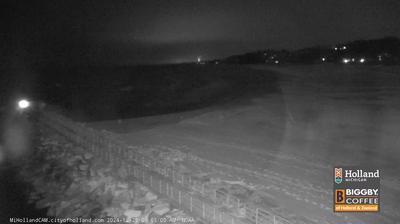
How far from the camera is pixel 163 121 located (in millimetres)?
21391

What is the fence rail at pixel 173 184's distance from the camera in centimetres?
771

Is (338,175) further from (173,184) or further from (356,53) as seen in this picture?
(356,53)

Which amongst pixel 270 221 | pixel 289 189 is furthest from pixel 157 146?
pixel 270 221

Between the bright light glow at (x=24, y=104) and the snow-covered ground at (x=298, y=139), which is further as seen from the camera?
the bright light glow at (x=24, y=104)

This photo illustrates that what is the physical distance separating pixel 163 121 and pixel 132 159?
349 inches

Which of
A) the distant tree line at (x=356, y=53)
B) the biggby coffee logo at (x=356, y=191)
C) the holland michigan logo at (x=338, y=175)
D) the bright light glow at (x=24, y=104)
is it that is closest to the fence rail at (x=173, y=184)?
the biggby coffee logo at (x=356, y=191)

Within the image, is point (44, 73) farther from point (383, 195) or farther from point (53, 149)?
point (383, 195)

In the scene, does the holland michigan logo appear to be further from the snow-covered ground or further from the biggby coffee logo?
the snow-covered ground

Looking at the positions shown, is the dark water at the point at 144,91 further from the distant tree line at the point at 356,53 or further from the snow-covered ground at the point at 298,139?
the distant tree line at the point at 356,53

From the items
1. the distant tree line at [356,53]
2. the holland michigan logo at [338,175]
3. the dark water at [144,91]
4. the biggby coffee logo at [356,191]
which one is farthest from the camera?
the distant tree line at [356,53]

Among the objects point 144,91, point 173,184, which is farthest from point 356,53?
point 173,184

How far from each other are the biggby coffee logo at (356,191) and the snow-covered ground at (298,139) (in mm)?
220

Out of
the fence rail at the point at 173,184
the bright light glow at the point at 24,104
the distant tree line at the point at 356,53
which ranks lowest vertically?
the fence rail at the point at 173,184

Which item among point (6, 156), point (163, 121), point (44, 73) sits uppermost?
point (44, 73)
